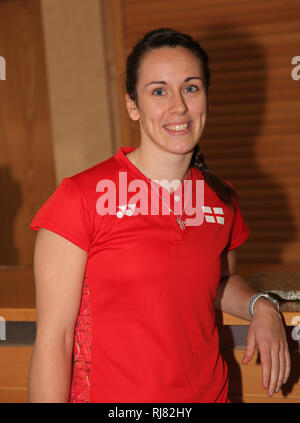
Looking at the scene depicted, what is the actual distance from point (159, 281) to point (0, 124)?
245 cm

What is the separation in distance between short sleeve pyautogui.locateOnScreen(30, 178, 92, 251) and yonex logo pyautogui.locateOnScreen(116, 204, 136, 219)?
80mm

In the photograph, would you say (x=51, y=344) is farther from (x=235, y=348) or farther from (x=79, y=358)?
(x=235, y=348)

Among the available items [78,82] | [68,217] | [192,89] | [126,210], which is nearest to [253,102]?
[78,82]

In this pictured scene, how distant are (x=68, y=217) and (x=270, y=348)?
0.50 meters

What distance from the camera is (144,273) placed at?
980mm

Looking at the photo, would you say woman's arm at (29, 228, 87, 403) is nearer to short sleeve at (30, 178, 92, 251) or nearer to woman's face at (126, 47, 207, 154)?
short sleeve at (30, 178, 92, 251)

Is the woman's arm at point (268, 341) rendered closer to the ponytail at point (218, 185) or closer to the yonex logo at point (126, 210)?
the ponytail at point (218, 185)

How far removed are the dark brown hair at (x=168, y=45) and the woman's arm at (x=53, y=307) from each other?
40cm

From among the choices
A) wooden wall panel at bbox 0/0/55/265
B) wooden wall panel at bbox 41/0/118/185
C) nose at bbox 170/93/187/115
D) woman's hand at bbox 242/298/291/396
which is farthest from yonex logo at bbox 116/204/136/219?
wooden wall panel at bbox 0/0/55/265

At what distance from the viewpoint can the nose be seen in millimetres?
1025

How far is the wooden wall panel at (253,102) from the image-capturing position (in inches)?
95.3

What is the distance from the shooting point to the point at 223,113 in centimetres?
253

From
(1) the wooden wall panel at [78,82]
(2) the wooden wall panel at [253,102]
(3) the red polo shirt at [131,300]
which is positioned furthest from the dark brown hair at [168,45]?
(1) the wooden wall panel at [78,82]

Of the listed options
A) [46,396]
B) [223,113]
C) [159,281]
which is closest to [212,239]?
[159,281]
